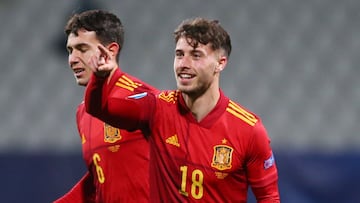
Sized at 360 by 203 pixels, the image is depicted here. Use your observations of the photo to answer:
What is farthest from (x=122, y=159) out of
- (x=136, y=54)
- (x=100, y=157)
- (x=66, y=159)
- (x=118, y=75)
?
(x=136, y=54)

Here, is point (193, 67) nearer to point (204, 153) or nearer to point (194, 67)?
point (194, 67)

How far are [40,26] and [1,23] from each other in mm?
243

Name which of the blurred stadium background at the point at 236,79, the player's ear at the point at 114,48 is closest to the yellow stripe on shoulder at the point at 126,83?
the player's ear at the point at 114,48

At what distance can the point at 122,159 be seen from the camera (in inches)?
148

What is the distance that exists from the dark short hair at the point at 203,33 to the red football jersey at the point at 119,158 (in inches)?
15.2

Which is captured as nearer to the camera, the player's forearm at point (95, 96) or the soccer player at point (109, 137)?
the player's forearm at point (95, 96)

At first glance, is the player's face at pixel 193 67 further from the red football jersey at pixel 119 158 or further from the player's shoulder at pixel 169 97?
the red football jersey at pixel 119 158

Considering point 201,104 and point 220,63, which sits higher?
point 220,63

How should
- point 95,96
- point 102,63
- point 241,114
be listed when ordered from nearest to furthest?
point 102,63 < point 95,96 < point 241,114

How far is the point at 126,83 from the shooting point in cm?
387

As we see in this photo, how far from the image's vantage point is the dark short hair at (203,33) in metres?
3.55

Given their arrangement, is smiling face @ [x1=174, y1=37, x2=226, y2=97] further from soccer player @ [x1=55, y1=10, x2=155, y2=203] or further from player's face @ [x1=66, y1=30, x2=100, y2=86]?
player's face @ [x1=66, y1=30, x2=100, y2=86]

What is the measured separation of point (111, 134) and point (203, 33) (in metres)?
0.61

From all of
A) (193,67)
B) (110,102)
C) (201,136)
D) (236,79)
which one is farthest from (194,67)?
(236,79)
